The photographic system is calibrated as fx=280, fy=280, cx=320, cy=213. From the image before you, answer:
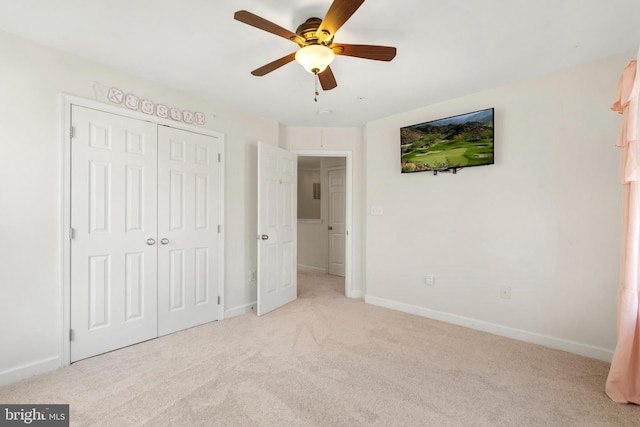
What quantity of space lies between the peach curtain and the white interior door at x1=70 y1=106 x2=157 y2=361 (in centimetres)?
364

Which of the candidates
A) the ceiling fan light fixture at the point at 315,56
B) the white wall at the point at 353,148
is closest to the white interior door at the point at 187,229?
the white wall at the point at 353,148

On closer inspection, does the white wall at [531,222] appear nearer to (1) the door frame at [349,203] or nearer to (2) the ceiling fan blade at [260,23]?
(1) the door frame at [349,203]

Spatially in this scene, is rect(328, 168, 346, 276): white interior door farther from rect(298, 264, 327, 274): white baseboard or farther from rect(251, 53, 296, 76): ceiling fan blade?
rect(251, 53, 296, 76): ceiling fan blade

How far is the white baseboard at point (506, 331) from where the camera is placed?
2348 mm

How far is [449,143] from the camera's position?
3.04m

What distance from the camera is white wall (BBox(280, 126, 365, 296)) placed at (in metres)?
4.06

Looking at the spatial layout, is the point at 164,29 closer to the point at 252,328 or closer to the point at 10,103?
the point at 10,103

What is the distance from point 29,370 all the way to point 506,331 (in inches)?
159

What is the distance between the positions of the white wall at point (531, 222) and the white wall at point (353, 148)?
26.1 inches

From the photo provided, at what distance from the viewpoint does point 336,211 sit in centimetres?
571

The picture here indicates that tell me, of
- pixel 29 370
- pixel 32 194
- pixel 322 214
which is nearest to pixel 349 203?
pixel 322 214

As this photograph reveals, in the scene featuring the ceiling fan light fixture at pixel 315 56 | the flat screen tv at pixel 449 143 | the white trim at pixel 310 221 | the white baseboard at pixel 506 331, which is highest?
the ceiling fan light fixture at pixel 315 56

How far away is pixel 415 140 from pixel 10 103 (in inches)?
141

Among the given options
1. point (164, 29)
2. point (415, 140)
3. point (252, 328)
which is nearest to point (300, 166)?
point (415, 140)
